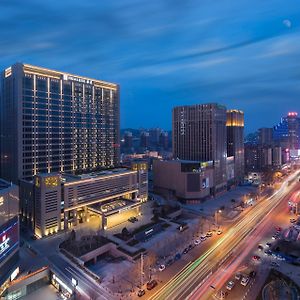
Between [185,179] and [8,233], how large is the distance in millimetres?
64647

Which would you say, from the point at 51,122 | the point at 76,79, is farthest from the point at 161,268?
the point at 76,79

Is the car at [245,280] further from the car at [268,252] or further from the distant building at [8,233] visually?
the distant building at [8,233]

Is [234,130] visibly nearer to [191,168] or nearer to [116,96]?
[191,168]

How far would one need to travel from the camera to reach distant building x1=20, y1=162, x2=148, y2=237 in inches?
2482

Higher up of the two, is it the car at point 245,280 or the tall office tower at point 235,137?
the tall office tower at point 235,137

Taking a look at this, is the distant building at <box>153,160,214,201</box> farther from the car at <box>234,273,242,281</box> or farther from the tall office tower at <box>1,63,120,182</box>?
the car at <box>234,273,242,281</box>

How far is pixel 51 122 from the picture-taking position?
83438mm

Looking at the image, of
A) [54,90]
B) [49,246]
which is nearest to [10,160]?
[54,90]

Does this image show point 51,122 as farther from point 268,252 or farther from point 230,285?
point 268,252

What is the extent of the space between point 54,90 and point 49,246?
48.6m

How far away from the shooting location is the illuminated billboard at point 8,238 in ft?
127

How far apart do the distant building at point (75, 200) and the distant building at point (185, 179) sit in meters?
16.6

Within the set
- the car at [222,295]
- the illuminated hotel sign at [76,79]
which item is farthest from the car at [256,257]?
the illuminated hotel sign at [76,79]

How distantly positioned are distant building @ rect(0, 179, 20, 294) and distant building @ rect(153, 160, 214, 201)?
6083 centimetres
